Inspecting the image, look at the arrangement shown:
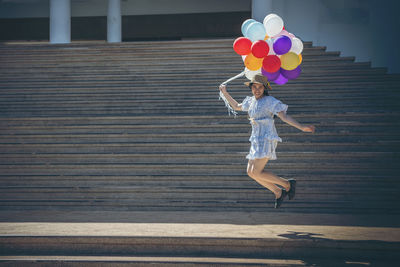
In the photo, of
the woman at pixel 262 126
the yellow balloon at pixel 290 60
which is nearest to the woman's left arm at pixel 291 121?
the woman at pixel 262 126

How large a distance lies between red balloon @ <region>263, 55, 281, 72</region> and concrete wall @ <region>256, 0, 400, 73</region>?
29.2ft

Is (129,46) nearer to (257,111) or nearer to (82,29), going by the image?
(257,111)

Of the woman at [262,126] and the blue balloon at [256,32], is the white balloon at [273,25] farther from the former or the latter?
the woman at [262,126]

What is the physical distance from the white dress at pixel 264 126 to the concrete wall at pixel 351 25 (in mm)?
9029

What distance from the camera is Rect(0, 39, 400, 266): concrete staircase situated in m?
5.85

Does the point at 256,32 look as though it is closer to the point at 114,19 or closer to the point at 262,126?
the point at 262,126

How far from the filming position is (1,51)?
11250 millimetres

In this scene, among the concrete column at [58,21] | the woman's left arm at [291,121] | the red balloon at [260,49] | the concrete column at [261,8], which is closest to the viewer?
the woman's left arm at [291,121]

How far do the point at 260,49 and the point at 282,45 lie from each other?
23 cm

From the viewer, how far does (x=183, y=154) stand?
692cm

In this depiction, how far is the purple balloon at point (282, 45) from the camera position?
4.83 m

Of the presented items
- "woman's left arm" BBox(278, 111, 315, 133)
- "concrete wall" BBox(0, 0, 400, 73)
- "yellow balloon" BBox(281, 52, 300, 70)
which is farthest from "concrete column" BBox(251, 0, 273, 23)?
"woman's left arm" BBox(278, 111, 315, 133)

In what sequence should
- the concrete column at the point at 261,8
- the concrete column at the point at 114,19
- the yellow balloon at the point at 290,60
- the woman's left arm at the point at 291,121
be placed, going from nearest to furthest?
A: the woman's left arm at the point at 291,121, the yellow balloon at the point at 290,60, the concrete column at the point at 261,8, the concrete column at the point at 114,19

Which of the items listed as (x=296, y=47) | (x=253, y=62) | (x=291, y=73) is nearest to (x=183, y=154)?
(x=253, y=62)
